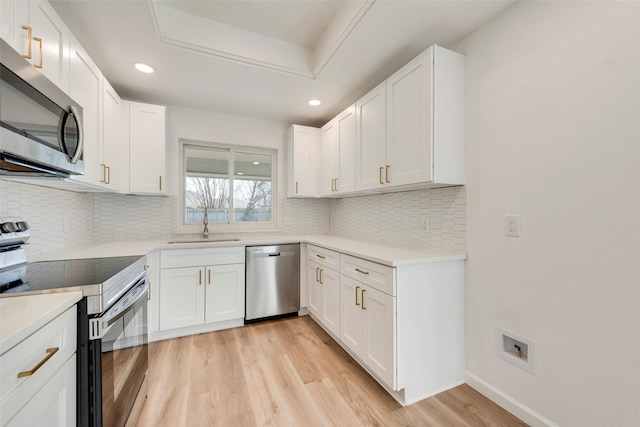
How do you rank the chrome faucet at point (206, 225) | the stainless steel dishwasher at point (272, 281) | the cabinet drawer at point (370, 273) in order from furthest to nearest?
the chrome faucet at point (206, 225) < the stainless steel dishwasher at point (272, 281) < the cabinet drawer at point (370, 273)

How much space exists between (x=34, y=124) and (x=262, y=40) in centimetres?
163

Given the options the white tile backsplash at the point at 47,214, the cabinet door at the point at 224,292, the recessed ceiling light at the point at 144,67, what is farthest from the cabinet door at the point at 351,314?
the recessed ceiling light at the point at 144,67

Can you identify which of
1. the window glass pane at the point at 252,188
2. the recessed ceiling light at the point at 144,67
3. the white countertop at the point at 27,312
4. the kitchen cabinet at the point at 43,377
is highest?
the recessed ceiling light at the point at 144,67

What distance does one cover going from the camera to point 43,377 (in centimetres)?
76

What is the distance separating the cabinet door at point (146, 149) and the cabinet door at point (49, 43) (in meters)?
1.02

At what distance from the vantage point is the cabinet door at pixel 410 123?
167 centimetres

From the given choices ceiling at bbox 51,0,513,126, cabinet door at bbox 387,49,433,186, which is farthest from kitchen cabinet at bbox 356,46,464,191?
ceiling at bbox 51,0,513,126

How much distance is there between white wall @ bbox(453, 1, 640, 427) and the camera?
1114 mm

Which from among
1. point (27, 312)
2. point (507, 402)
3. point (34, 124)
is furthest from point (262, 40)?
point (507, 402)

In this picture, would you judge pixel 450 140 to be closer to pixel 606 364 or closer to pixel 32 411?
pixel 606 364

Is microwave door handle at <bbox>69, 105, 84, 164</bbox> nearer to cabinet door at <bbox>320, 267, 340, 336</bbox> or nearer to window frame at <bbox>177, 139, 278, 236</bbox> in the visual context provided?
window frame at <bbox>177, 139, 278, 236</bbox>

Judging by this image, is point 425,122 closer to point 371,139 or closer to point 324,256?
point 371,139

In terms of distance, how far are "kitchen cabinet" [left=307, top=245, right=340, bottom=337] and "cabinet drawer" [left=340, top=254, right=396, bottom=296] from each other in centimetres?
17

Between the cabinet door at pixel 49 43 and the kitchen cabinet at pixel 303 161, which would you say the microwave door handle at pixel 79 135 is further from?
the kitchen cabinet at pixel 303 161
